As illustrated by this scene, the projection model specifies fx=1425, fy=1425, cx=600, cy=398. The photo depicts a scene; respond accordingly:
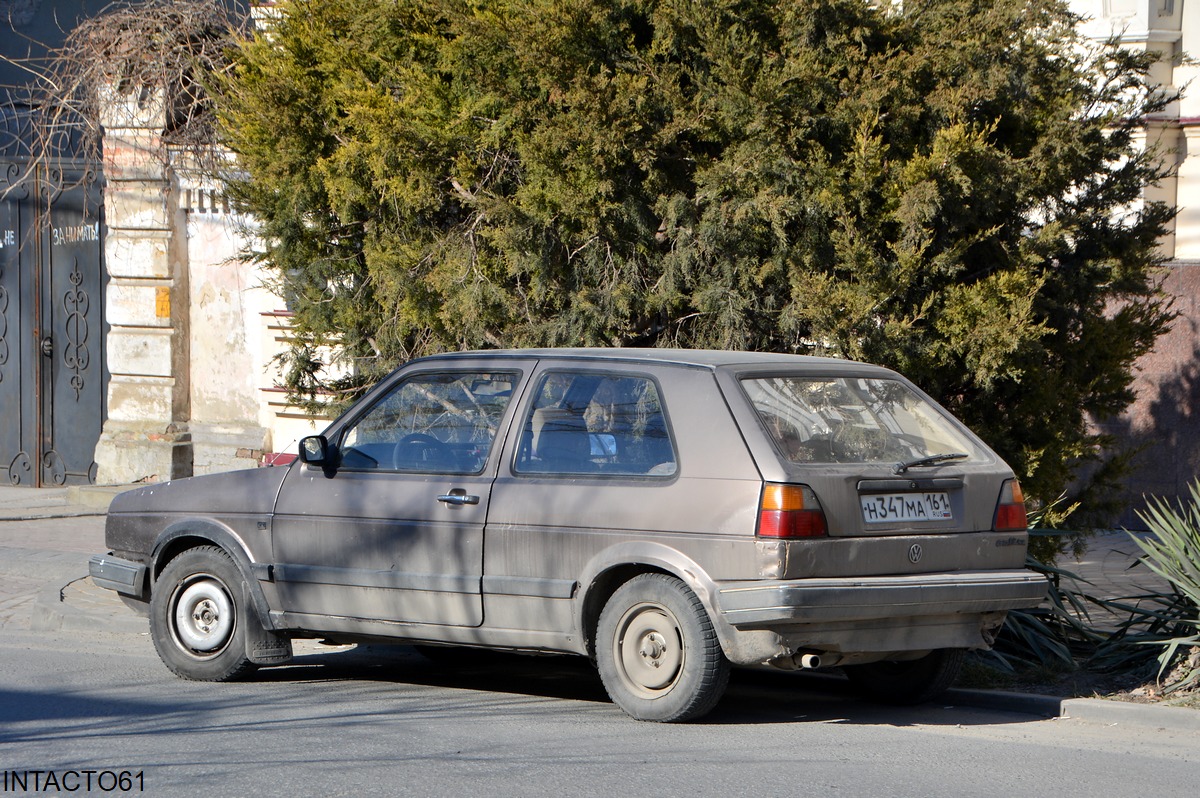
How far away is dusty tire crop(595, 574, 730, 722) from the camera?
5859 mm

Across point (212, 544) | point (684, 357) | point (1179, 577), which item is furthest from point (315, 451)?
point (1179, 577)

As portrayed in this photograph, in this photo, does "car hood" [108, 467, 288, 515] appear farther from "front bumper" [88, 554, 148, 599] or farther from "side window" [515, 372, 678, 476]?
"side window" [515, 372, 678, 476]

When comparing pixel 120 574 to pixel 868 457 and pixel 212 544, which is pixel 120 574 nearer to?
pixel 212 544

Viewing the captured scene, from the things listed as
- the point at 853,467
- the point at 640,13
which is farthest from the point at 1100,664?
the point at 640,13

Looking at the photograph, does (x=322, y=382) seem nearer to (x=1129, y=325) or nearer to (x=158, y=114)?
(x=158, y=114)

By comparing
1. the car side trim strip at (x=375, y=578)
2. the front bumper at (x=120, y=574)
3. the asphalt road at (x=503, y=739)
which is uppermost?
the car side trim strip at (x=375, y=578)

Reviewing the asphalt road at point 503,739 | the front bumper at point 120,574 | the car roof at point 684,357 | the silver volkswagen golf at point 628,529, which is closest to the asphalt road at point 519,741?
the asphalt road at point 503,739

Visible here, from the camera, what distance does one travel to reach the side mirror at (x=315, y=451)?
6816 millimetres

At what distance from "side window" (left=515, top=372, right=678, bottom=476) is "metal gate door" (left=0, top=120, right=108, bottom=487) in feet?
30.8

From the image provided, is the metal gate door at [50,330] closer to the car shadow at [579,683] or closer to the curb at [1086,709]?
the car shadow at [579,683]

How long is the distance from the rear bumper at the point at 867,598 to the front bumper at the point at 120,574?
3246 millimetres

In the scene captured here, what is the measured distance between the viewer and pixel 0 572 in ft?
33.8

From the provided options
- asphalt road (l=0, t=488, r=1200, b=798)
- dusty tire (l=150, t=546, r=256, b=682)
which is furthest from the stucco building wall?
dusty tire (l=150, t=546, r=256, b=682)

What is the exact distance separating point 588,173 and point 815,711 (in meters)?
3.28
